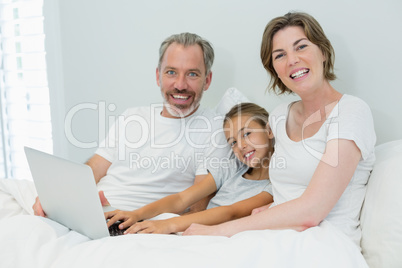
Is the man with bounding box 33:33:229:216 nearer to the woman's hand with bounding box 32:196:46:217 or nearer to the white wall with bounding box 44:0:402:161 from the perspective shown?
the white wall with bounding box 44:0:402:161

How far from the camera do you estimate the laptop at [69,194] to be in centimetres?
98

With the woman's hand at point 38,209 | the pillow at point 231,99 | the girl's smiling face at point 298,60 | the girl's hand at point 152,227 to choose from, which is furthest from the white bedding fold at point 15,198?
the girl's smiling face at point 298,60

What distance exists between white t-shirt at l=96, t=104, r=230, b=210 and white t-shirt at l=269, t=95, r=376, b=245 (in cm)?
33

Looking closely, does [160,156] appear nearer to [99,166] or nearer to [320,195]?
[99,166]

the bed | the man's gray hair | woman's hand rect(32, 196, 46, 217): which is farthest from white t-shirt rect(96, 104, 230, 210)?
→ the bed

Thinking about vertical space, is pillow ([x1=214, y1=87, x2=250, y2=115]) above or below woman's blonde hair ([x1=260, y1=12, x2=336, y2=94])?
below

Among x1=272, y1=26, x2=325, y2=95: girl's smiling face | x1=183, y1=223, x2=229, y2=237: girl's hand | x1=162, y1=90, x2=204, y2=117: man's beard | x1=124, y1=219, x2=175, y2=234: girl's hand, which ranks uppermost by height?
x1=272, y1=26, x2=325, y2=95: girl's smiling face

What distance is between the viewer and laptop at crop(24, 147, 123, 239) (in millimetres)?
979

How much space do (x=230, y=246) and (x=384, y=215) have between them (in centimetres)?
48

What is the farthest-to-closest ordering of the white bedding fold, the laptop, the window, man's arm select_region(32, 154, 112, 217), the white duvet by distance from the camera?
1. the window
2. man's arm select_region(32, 154, 112, 217)
3. the white bedding fold
4. the laptop
5. the white duvet

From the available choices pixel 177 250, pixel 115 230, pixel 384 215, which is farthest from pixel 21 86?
pixel 384 215

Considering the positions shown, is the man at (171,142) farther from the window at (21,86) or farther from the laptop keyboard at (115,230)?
the window at (21,86)

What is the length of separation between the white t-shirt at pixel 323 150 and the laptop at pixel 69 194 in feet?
1.90

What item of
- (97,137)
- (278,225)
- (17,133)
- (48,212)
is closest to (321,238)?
(278,225)
